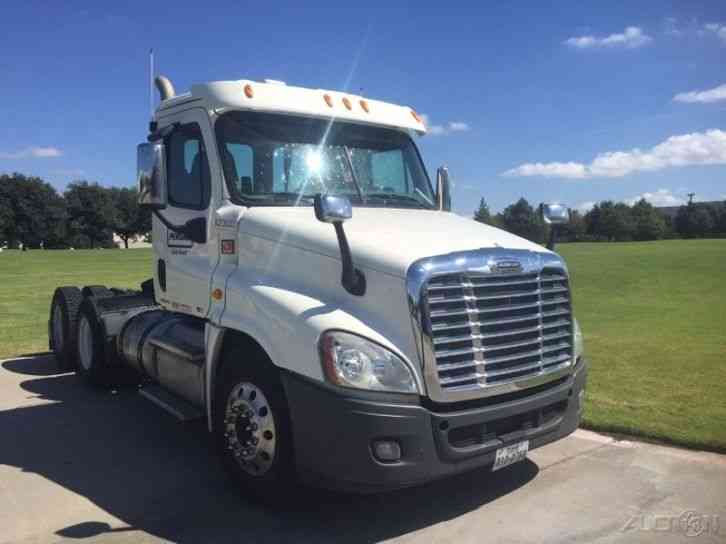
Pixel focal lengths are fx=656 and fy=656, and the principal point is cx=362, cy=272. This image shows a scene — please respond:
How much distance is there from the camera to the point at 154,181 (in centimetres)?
534

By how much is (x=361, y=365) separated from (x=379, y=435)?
0.42 metres

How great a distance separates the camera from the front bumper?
380 centimetres

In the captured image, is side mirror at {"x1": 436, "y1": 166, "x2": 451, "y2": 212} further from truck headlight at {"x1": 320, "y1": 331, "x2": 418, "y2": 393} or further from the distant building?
the distant building

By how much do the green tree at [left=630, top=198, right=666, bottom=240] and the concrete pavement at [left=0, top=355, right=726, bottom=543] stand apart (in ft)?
329

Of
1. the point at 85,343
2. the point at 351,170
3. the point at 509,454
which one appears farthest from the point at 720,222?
the point at 509,454

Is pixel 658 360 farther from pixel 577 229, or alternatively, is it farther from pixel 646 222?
pixel 646 222

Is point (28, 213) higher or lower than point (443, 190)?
higher

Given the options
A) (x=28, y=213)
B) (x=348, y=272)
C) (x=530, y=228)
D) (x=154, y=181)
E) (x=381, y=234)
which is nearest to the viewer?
(x=348, y=272)

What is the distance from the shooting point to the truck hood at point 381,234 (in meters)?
4.23

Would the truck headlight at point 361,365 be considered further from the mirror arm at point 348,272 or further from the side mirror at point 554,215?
the side mirror at point 554,215

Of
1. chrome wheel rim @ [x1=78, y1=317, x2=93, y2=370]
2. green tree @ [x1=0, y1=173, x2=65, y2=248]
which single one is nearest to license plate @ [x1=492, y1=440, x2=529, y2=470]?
chrome wheel rim @ [x1=78, y1=317, x2=93, y2=370]

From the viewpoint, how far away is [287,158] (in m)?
5.30

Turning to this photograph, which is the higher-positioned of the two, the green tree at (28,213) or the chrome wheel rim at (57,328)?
the green tree at (28,213)

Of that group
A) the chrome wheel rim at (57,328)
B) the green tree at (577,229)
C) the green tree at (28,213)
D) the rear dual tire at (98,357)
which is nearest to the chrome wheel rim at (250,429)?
the rear dual tire at (98,357)
